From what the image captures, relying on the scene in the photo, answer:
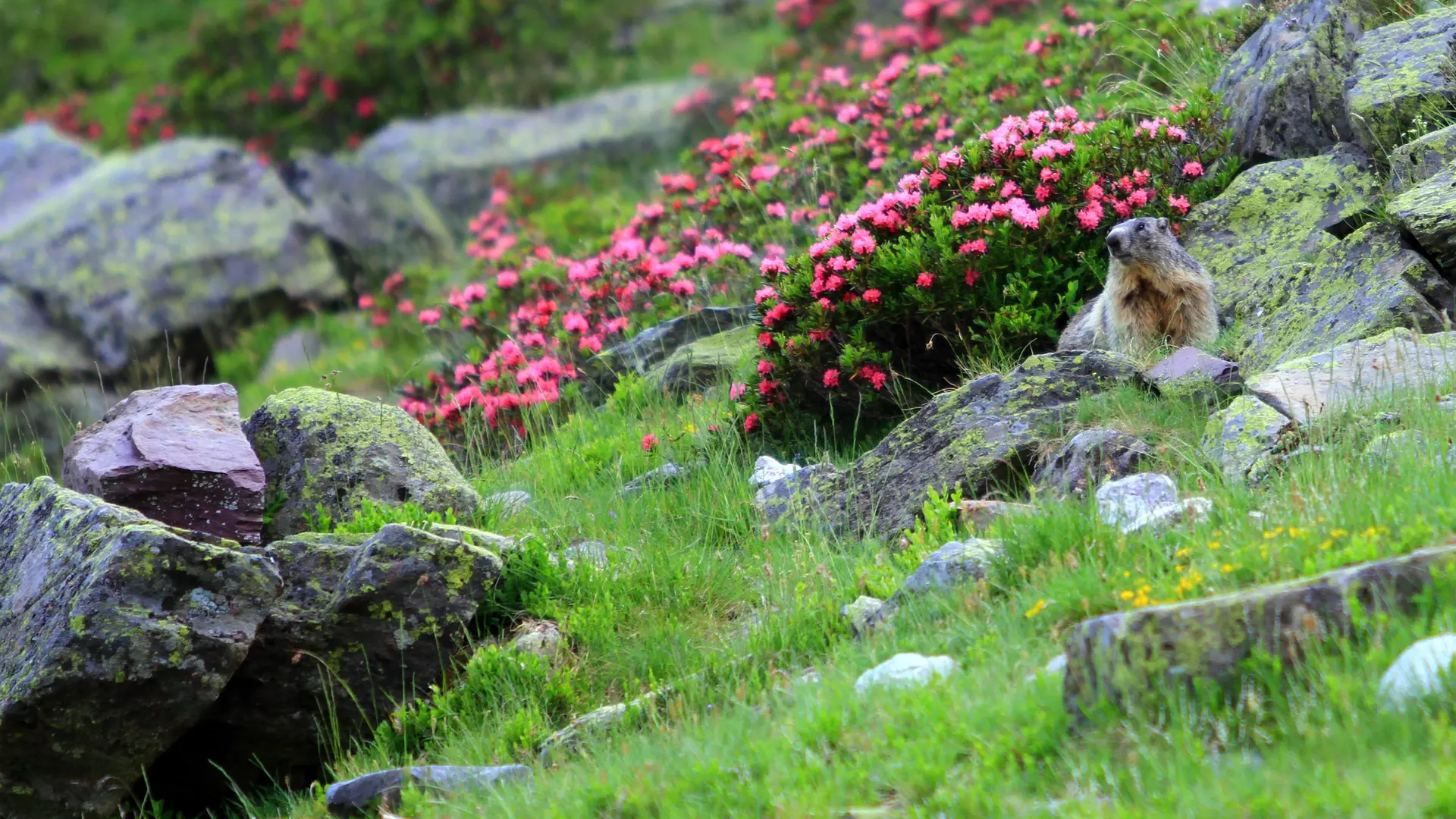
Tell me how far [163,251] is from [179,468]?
1092 cm

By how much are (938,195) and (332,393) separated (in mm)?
3832

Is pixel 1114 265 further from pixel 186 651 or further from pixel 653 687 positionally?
pixel 186 651

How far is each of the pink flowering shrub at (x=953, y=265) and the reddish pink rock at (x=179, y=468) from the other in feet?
10.1

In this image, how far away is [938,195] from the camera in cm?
830

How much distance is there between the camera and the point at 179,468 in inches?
252

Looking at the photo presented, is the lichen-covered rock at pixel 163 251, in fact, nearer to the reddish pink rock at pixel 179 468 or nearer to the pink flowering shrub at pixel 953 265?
the reddish pink rock at pixel 179 468

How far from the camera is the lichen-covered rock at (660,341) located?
9852 mm

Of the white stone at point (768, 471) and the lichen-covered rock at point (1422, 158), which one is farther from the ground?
the lichen-covered rock at point (1422, 158)

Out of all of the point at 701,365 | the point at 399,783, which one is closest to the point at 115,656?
the point at 399,783

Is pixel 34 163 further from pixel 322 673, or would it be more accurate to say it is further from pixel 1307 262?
pixel 1307 262

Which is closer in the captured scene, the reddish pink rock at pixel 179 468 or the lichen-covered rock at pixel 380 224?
the reddish pink rock at pixel 179 468

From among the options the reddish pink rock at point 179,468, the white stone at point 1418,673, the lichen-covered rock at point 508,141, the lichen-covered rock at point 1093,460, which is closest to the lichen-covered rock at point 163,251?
the lichen-covered rock at point 508,141

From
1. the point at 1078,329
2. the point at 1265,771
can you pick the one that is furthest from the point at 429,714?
the point at 1078,329

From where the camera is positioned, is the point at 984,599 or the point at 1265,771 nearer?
the point at 1265,771
